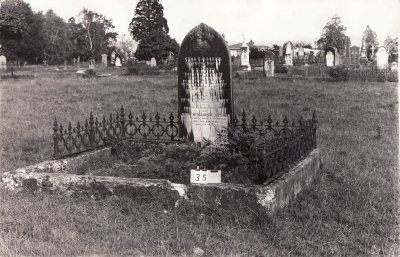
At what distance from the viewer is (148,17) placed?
55.8 meters

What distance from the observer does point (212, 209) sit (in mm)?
4949

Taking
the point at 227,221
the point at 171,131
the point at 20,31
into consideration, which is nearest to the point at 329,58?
the point at 171,131

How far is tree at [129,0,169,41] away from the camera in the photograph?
5516 centimetres

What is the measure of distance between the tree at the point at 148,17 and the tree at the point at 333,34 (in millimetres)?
31310

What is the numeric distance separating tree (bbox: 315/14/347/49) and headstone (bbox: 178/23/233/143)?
6703 cm

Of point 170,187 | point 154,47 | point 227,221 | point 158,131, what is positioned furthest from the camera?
point 154,47

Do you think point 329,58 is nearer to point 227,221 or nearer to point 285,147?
point 285,147

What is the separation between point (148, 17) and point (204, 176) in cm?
5359

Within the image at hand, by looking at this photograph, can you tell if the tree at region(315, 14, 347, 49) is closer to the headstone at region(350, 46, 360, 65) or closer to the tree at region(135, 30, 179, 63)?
the headstone at region(350, 46, 360, 65)

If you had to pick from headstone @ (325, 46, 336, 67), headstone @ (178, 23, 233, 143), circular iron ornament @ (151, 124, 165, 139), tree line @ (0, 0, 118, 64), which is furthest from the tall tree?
headstone @ (178, 23, 233, 143)

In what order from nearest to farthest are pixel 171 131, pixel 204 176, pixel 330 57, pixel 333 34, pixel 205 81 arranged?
1. pixel 204 176
2. pixel 205 81
3. pixel 171 131
4. pixel 330 57
5. pixel 333 34

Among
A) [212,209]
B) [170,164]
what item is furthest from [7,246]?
[170,164]

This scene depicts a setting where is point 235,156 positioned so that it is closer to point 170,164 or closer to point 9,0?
point 170,164

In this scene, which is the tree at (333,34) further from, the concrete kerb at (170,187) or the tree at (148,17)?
the concrete kerb at (170,187)
